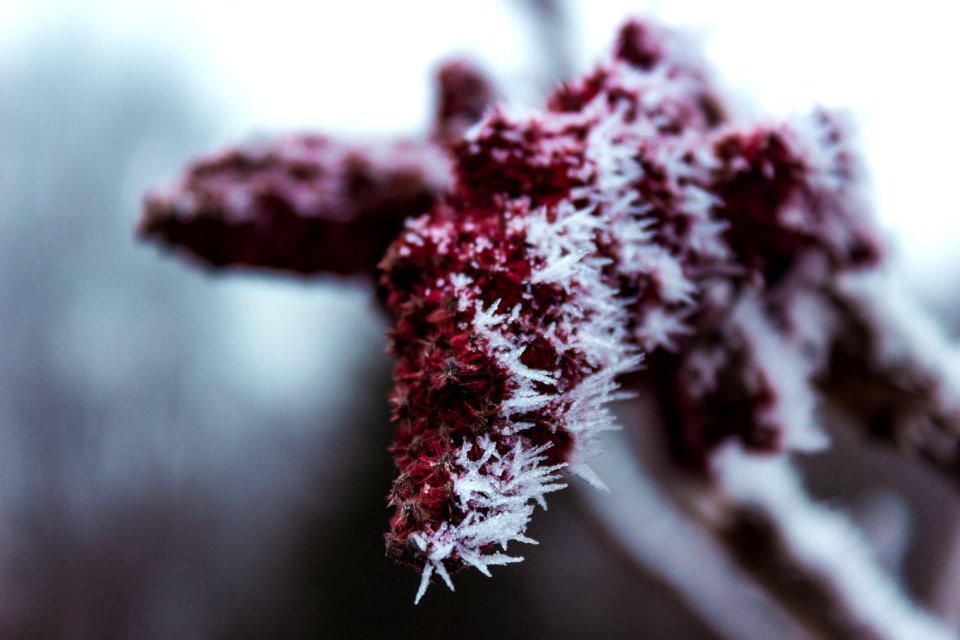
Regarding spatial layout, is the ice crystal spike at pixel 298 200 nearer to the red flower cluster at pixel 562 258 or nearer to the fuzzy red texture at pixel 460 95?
the red flower cluster at pixel 562 258

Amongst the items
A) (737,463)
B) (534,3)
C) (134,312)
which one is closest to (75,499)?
(134,312)

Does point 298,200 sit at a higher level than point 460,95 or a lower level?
lower

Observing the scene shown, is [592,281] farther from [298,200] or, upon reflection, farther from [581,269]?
[298,200]

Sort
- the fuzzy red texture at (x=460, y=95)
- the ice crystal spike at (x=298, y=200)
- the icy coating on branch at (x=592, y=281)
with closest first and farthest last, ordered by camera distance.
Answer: the icy coating on branch at (x=592, y=281)
the ice crystal spike at (x=298, y=200)
the fuzzy red texture at (x=460, y=95)

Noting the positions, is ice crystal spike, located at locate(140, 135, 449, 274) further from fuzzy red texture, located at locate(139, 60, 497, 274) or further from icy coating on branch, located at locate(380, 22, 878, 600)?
icy coating on branch, located at locate(380, 22, 878, 600)

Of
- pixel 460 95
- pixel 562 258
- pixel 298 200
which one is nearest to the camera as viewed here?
pixel 562 258

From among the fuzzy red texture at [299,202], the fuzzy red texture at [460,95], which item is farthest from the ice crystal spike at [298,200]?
the fuzzy red texture at [460,95]

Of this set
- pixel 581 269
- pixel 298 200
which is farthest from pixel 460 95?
pixel 581 269

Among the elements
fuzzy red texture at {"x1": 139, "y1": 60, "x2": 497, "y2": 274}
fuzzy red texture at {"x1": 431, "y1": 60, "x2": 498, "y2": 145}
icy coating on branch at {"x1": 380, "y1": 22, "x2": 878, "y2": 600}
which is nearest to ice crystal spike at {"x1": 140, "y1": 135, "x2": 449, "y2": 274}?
fuzzy red texture at {"x1": 139, "y1": 60, "x2": 497, "y2": 274}
